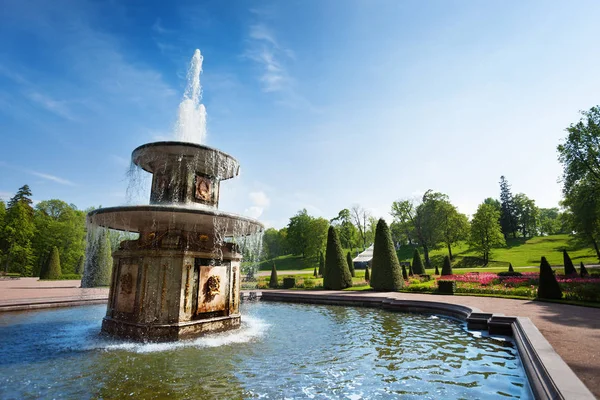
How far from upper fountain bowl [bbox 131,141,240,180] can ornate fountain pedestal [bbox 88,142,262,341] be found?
0.10 feet

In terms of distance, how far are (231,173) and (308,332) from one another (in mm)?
6323

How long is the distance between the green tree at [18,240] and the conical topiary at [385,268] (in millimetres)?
51069

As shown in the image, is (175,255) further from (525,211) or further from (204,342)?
(525,211)

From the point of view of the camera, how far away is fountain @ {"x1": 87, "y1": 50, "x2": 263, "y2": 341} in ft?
29.9

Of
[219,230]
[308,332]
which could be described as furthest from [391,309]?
[219,230]

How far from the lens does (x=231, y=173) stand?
1199 centimetres

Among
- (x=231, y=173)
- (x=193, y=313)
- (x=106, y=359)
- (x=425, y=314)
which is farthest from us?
(x=425, y=314)

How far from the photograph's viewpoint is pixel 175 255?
373 inches

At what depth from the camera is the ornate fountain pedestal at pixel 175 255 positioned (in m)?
Answer: 9.10

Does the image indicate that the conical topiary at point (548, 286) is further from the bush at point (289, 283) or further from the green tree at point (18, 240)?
the green tree at point (18, 240)

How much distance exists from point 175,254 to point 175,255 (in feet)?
0.12

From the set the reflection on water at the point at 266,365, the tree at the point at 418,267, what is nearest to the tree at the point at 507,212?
the tree at the point at 418,267

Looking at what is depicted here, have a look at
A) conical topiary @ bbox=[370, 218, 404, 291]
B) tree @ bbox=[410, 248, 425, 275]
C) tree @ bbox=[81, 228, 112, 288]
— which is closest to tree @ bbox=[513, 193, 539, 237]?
tree @ bbox=[410, 248, 425, 275]

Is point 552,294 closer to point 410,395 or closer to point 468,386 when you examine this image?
point 468,386
